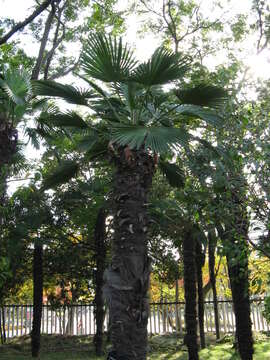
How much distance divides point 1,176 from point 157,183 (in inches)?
206

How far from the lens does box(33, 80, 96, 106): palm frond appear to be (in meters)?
6.55

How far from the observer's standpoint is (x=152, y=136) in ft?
18.9

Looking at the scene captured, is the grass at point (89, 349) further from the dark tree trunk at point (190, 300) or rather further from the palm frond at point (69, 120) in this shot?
the palm frond at point (69, 120)

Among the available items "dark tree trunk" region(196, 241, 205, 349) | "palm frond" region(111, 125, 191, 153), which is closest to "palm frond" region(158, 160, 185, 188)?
"palm frond" region(111, 125, 191, 153)

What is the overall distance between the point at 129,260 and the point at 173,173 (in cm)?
291

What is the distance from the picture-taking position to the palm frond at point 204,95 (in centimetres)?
632

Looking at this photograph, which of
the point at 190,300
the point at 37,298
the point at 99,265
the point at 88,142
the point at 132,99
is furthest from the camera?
the point at 99,265

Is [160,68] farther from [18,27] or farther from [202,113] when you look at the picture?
[18,27]

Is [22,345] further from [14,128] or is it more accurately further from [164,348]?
[14,128]

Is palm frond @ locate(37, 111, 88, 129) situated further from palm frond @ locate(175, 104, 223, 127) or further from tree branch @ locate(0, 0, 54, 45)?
tree branch @ locate(0, 0, 54, 45)

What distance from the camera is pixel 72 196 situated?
41.5 feet

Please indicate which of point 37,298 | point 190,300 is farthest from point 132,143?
point 37,298

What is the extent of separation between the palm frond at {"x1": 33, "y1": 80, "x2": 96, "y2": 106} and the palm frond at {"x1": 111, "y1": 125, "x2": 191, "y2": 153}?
124 cm

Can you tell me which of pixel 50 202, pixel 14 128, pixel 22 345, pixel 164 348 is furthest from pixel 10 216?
pixel 164 348
